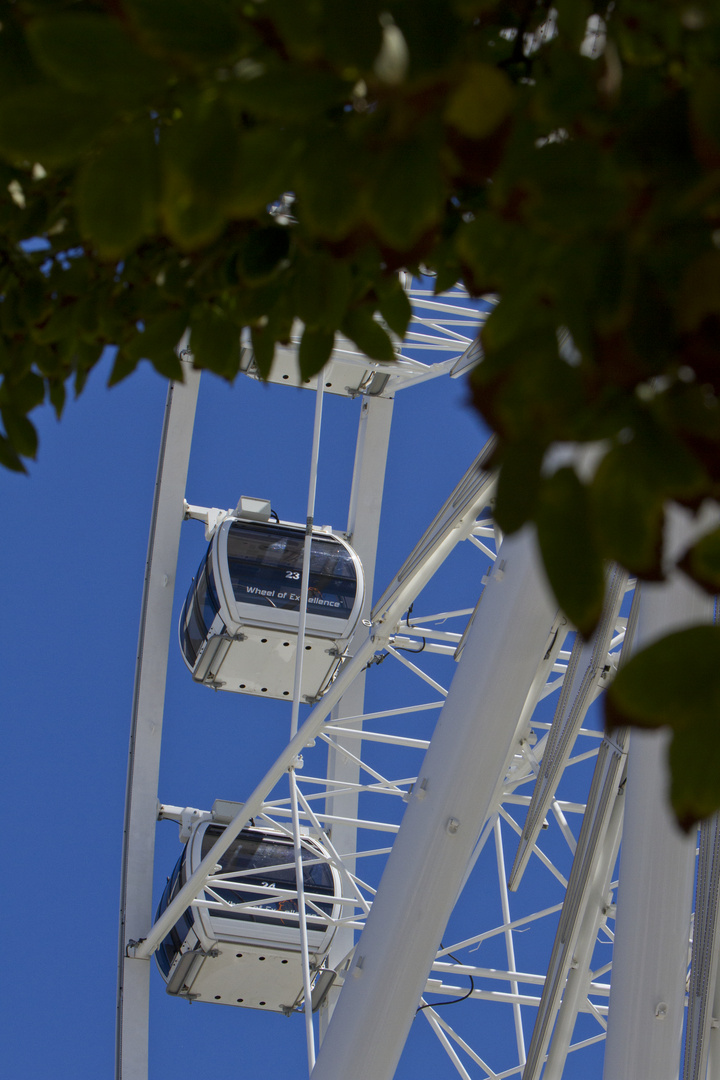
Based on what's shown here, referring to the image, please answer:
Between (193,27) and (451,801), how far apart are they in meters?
4.91

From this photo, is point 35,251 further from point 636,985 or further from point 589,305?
point 636,985

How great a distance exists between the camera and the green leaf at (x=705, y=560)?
0.72 m

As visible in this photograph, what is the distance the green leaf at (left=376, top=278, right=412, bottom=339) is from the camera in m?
1.31

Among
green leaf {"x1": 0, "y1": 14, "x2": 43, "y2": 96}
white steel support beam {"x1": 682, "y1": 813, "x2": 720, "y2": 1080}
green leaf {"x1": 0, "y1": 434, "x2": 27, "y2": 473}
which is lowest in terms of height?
white steel support beam {"x1": 682, "y1": 813, "x2": 720, "y2": 1080}

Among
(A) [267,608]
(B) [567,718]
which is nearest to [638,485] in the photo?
(B) [567,718]

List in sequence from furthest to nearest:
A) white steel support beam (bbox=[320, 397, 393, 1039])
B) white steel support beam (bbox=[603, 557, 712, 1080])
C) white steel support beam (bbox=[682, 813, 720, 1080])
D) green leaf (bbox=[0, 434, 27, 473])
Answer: white steel support beam (bbox=[320, 397, 393, 1039]), white steel support beam (bbox=[682, 813, 720, 1080]), white steel support beam (bbox=[603, 557, 712, 1080]), green leaf (bbox=[0, 434, 27, 473])

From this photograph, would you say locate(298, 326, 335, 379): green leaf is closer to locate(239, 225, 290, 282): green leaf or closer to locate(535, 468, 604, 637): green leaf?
locate(239, 225, 290, 282): green leaf

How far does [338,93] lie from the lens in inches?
27.2

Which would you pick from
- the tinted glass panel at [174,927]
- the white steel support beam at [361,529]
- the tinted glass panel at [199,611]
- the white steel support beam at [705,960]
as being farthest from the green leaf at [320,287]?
the white steel support beam at [361,529]

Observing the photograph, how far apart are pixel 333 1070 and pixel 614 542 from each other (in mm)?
4927

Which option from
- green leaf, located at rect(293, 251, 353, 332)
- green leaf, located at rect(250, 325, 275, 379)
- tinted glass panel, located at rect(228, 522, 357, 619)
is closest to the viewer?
green leaf, located at rect(293, 251, 353, 332)

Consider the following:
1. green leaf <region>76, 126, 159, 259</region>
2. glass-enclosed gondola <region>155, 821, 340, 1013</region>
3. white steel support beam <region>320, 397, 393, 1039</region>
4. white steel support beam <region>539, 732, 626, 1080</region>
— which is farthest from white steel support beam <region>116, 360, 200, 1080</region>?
green leaf <region>76, 126, 159, 259</region>

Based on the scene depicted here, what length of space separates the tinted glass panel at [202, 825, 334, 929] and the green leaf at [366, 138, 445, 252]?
12200mm

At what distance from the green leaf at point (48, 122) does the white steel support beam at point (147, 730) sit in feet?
42.8
